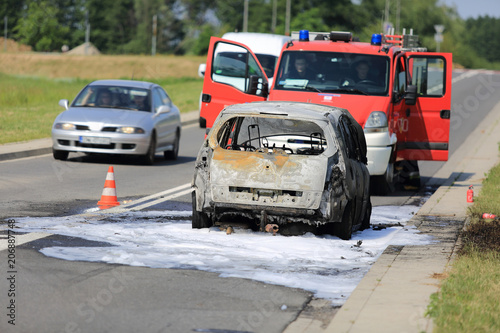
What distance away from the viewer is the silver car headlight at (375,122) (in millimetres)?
14656

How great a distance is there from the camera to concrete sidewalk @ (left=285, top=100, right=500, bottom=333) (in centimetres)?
620

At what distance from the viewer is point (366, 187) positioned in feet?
36.7

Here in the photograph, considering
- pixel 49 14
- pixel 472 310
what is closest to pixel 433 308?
pixel 472 310

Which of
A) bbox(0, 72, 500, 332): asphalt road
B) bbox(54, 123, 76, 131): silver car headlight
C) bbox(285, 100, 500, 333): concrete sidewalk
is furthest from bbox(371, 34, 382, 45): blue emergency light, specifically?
bbox(0, 72, 500, 332): asphalt road

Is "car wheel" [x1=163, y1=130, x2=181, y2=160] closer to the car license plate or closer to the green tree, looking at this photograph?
the car license plate

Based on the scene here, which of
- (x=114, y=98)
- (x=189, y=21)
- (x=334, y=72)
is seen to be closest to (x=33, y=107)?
(x=114, y=98)

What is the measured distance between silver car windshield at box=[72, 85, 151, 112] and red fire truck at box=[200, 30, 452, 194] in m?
3.41

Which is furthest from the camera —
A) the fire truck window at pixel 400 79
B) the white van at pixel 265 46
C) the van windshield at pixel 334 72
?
the white van at pixel 265 46

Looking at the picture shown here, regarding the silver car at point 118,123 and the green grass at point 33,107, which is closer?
the silver car at point 118,123

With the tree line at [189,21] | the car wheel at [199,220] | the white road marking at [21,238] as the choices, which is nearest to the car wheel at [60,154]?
the car wheel at [199,220]

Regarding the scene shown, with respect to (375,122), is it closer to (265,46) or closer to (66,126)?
(66,126)

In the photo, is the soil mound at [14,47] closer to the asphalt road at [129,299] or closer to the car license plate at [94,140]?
the car license plate at [94,140]

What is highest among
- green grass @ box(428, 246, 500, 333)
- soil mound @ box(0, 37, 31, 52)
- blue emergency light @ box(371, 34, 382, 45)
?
blue emergency light @ box(371, 34, 382, 45)

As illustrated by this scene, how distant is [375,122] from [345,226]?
193 inches
